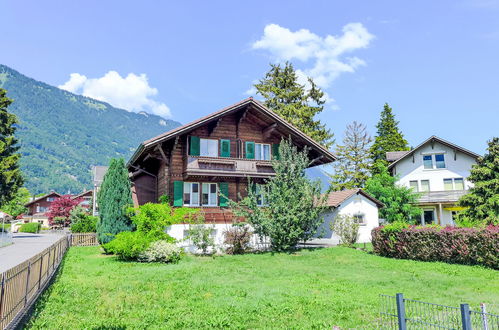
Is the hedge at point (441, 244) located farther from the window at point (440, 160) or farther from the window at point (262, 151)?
the window at point (440, 160)

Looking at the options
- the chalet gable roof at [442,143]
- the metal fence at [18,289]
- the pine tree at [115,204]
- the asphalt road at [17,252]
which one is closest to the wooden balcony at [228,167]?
the pine tree at [115,204]

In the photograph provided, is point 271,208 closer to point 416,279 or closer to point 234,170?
point 234,170

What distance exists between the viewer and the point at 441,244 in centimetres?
1741

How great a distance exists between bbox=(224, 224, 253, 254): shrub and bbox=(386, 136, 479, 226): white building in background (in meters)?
24.2

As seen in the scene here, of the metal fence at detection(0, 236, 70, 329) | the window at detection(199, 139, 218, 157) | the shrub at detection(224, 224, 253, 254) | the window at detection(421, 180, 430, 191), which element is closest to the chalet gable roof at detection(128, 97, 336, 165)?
the window at detection(199, 139, 218, 157)

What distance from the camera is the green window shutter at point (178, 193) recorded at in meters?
22.8

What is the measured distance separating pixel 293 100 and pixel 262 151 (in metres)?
19.0

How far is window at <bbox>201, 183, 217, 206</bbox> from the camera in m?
24.3

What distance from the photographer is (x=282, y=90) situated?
141 feet

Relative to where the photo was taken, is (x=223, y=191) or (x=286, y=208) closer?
(x=286, y=208)

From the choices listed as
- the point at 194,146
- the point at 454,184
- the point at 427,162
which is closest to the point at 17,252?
the point at 194,146

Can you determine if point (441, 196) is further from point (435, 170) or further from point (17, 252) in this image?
point (17, 252)

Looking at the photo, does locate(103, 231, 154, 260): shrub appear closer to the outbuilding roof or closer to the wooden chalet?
the wooden chalet

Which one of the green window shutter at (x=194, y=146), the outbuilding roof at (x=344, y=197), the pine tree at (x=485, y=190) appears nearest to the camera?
the green window shutter at (x=194, y=146)
